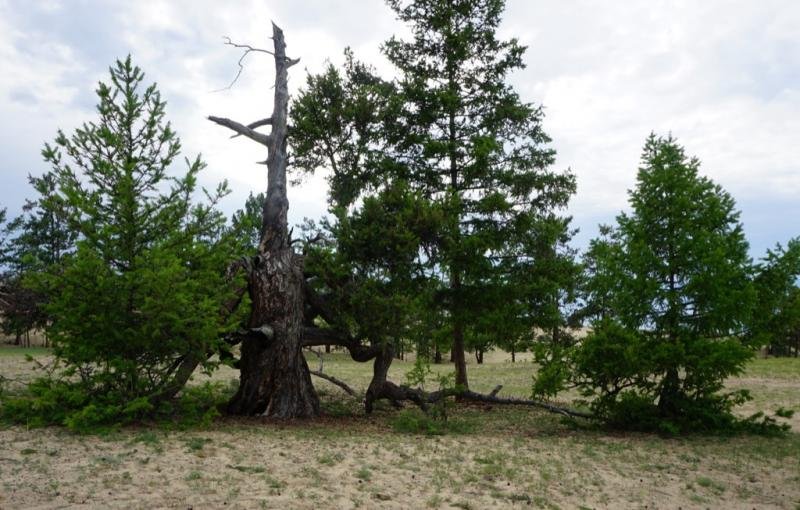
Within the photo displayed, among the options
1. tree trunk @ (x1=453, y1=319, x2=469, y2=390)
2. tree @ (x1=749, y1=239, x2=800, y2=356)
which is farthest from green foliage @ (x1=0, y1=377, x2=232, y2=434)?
tree @ (x1=749, y1=239, x2=800, y2=356)

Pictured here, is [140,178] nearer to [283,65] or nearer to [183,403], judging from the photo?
[183,403]

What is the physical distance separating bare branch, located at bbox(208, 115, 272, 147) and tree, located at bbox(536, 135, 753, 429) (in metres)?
8.40

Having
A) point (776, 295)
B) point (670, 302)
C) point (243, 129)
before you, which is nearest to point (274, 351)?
point (243, 129)

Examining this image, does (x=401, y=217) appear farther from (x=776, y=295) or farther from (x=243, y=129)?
(x=776, y=295)

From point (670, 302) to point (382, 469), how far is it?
693 cm

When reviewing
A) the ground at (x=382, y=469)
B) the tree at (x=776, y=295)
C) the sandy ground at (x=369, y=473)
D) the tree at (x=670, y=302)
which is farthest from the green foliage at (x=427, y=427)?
the tree at (x=776, y=295)

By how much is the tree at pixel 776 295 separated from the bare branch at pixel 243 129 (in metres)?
11.4

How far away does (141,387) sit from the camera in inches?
427

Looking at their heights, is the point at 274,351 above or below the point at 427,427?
above

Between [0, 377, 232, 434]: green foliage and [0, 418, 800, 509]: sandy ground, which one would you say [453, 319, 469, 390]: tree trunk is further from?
[0, 377, 232, 434]: green foliage

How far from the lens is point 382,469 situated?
809cm

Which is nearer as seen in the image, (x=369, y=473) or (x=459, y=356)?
(x=369, y=473)

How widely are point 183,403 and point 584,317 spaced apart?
23405mm

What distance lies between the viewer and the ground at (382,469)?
6.64 meters
